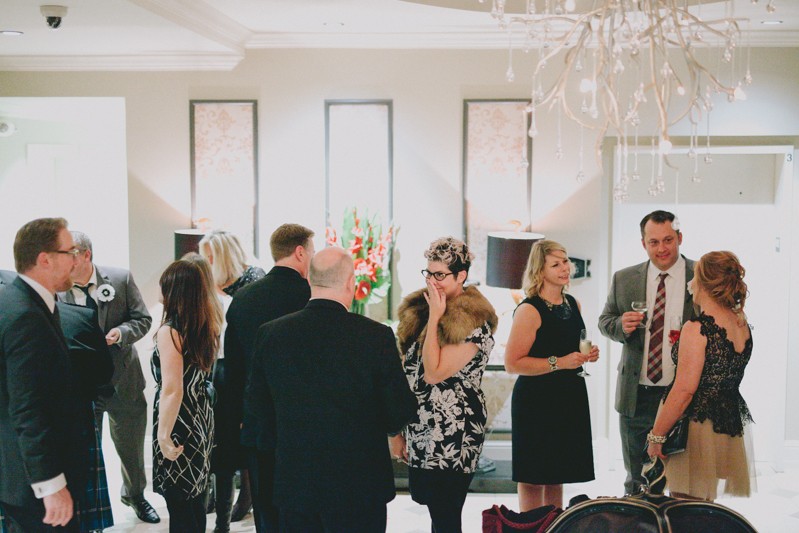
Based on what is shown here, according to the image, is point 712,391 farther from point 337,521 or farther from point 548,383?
point 337,521

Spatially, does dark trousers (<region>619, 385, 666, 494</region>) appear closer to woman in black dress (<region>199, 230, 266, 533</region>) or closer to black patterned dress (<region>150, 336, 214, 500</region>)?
woman in black dress (<region>199, 230, 266, 533</region>)

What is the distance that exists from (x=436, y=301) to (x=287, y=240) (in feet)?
2.43

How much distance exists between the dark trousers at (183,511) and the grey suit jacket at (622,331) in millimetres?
2142

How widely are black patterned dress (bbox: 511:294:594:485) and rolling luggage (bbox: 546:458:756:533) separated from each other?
1.43 meters

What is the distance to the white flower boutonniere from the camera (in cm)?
424

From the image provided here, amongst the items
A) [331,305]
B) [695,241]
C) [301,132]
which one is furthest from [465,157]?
[331,305]

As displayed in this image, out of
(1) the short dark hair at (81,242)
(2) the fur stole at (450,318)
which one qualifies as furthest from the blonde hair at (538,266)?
(1) the short dark hair at (81,242)

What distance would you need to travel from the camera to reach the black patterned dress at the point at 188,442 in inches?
133

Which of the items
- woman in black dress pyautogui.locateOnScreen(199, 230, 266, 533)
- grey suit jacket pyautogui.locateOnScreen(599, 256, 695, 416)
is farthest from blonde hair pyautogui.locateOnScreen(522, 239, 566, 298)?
woman in black dress pyautogui.locateOnScreen(199, 230, 266, 533)

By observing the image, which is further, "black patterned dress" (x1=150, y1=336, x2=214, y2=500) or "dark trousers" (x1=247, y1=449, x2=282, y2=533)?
"dark trousers" (x1=247, y1=449, x2=282, y2=533)

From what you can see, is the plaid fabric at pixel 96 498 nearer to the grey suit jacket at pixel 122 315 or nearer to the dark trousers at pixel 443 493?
the grey suit jacket at pixel 122 315

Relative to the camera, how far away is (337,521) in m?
2.68

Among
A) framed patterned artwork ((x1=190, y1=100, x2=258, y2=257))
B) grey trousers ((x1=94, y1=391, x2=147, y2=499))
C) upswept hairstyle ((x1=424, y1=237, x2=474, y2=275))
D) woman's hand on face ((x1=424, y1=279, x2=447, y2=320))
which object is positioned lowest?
grey trousers ((x1=94, y1=391, x2=147, y2=499))

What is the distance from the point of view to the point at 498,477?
4957mm
